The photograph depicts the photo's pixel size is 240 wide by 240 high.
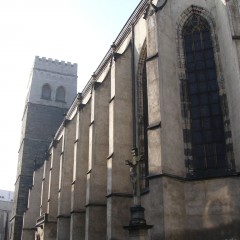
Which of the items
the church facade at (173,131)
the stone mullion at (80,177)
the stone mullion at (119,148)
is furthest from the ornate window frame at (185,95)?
the stone mullion at (80,177)

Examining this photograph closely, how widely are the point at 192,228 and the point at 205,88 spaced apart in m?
4.98

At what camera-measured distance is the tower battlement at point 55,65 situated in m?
40.5

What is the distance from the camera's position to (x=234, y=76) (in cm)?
1185

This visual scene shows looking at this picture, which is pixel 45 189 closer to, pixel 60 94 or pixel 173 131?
pixel 60 94

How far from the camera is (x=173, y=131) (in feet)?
40.1

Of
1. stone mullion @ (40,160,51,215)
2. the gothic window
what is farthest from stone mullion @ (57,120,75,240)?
the gothic window

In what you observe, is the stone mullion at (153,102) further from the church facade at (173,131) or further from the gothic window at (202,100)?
the gothic window at (202,100)

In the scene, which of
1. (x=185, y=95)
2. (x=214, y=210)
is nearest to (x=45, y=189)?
(x=185, y=95)

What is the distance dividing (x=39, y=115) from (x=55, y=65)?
6.64 m

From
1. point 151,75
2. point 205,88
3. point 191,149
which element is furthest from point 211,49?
point 191,149

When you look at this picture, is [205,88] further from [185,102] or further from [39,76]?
[39,76]

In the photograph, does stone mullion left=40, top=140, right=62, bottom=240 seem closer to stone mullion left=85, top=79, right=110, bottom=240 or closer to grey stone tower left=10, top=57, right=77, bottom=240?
grey stone tower left=10, top=57, right=77, bottom=240

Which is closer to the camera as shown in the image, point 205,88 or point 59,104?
point 205,88

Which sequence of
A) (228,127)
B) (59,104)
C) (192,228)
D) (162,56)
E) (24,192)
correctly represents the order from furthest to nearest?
1. (59,104)
2. (24,192)
3. (162,56)
4. (228,127)
5. (192,228)
